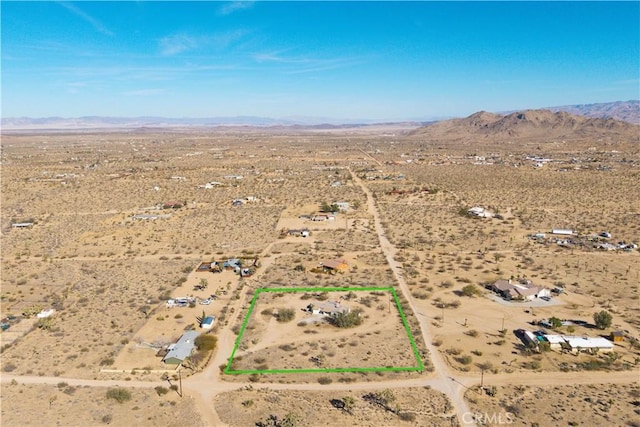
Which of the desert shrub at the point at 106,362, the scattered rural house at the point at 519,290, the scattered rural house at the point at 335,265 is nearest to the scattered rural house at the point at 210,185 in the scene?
the scattered rural house at the point at 335,265

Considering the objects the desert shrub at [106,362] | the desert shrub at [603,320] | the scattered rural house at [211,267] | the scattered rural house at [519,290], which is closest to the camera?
the desert shrub at [106,362]

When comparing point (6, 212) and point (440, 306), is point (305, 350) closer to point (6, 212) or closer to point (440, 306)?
point (440, 306)

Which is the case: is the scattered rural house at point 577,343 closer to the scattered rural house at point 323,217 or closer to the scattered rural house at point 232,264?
the scattered rural house at point 232,264

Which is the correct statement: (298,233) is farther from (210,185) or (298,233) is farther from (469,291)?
(210,185)

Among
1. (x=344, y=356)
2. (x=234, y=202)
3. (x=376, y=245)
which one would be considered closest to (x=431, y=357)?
(x=344, y=356)

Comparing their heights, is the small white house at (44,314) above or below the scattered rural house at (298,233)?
below

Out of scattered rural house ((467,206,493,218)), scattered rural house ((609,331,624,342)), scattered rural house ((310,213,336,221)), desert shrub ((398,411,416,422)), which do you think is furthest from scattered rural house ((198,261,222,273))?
scattered rural house ((467,206,493,218))
